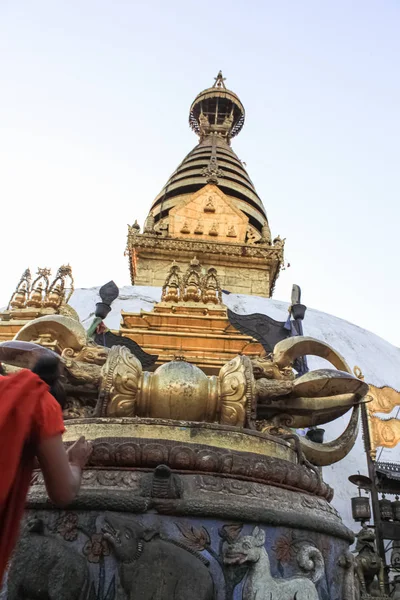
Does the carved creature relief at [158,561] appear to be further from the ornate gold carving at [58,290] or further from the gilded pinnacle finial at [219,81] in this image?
the gilded pinnacle finial at [219,81]

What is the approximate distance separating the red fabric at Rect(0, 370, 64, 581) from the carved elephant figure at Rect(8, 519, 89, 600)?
0.44m

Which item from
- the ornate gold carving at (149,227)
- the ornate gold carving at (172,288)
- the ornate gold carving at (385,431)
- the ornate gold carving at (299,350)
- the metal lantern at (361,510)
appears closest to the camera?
the ornate gold carving at (299,350)

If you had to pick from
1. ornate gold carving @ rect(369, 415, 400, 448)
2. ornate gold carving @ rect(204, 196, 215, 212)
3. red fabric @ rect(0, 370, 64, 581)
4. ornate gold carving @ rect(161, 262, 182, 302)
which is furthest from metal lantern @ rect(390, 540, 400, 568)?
ornate gold carving @ rect(204, 196, 215, 212)

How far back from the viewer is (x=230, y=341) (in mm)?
6945

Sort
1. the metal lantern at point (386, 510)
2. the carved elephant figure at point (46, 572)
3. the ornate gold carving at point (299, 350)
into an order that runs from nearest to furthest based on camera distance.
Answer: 1. the carved elephant figure at point (46, 572)
2. the ornate gold carving at point (299, 350)
3. the metal lantern at point (386, 510)

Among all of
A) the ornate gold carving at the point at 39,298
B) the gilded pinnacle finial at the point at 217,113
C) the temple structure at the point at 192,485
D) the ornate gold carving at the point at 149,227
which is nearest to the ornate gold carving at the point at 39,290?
the ornate gold carving at the point at 39,298

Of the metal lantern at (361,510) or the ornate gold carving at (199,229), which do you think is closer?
the metal lantern at (361,510)

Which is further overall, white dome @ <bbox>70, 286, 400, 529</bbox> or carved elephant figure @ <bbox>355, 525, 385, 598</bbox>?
white dome @ <bbox>70, 286, 400, 529</bbox>

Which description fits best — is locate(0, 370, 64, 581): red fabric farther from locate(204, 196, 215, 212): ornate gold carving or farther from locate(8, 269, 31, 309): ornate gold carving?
locate(204, 196, 215, 212): ornate gold carving

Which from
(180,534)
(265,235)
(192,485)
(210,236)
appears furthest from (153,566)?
(265,235)

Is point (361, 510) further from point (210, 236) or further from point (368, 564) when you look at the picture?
point (210, 236)

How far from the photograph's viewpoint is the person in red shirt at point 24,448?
1170 millimetres

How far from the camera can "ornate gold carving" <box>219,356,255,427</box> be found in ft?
7.83

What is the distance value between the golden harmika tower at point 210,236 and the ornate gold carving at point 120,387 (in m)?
12.6
